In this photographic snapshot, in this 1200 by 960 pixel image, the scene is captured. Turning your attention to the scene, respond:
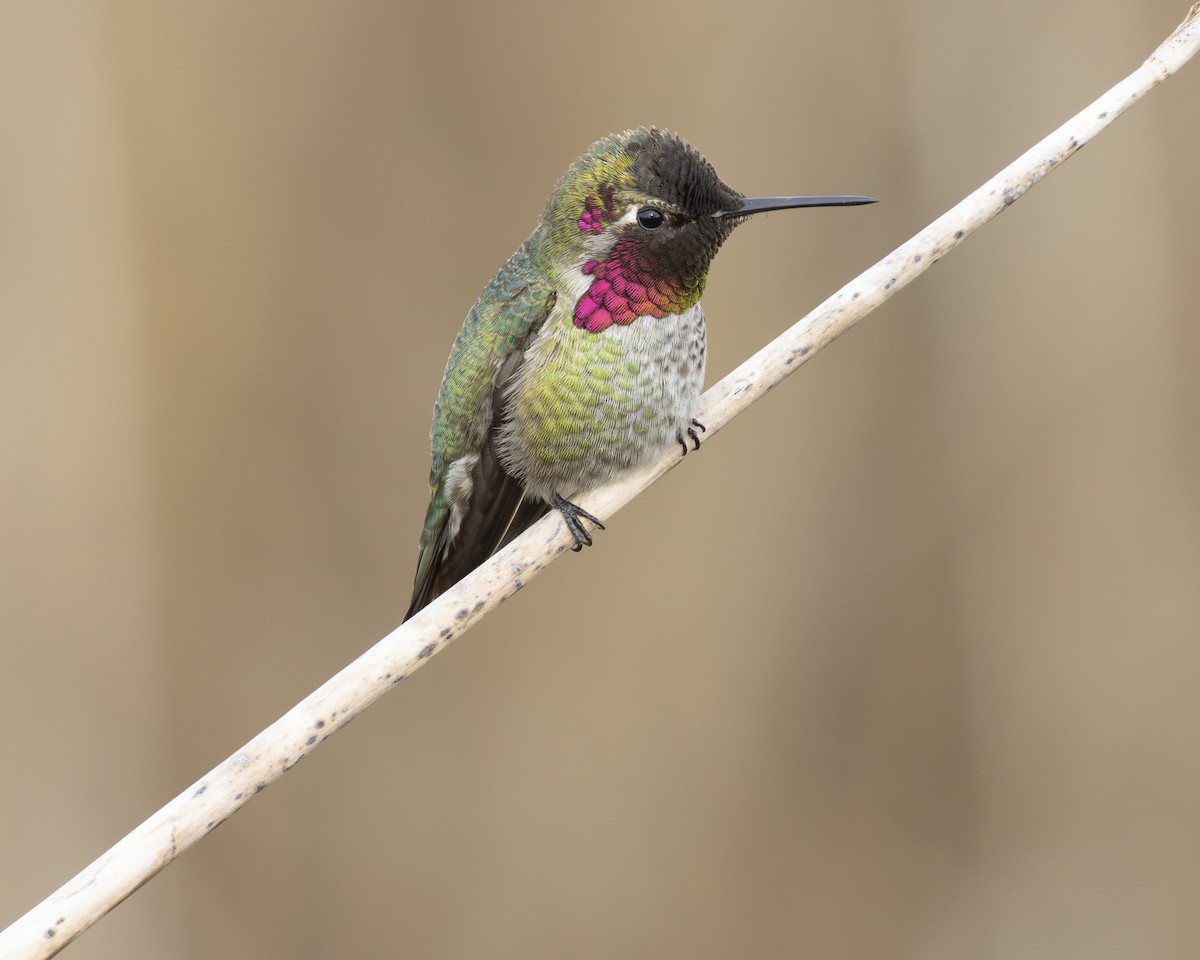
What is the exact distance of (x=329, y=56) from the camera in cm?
306

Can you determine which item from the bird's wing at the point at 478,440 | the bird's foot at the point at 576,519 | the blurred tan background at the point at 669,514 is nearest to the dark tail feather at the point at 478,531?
the bird's wing at the point at 478,440

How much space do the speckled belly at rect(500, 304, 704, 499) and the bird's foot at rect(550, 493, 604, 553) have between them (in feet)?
0.14

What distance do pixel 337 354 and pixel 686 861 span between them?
162 centimetres

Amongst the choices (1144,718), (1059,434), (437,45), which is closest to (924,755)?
(1144,718)

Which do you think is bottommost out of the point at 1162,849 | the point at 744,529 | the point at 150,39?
the point at 1162,849

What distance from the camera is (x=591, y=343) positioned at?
230cm

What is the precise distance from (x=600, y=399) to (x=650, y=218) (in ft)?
1.14

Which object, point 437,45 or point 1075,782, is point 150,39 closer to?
point 437,45

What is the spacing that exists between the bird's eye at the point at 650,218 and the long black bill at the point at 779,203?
10 centimetres

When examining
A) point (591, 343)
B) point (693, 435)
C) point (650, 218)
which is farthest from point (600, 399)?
point (650, 218)

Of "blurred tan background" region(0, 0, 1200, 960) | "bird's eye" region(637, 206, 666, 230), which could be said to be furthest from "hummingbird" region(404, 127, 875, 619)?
"blurred tan background" region(0, 0, 1200, 960)

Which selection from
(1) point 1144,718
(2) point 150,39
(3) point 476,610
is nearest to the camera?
(3) point 476,610

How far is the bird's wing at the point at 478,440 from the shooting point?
7.79ft

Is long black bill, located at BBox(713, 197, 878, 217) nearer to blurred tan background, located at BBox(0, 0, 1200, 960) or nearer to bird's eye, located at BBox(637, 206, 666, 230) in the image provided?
bird's eye, located at BBox(637, 206, 666, 230)
